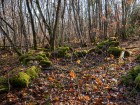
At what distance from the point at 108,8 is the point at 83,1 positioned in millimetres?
12670

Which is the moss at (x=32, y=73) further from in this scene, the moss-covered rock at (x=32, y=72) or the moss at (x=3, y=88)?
the moss at (x=3, y=88)

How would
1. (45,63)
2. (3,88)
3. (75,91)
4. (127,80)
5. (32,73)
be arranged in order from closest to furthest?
(3,88) < (75,91) < (127,80) < (32,73) < (45,63)

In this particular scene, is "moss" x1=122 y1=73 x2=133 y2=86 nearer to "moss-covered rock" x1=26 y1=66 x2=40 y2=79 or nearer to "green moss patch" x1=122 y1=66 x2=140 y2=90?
"green moss patch" x1=122 y1=66 x2=140 y2=90

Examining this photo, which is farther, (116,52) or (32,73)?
(116,52)

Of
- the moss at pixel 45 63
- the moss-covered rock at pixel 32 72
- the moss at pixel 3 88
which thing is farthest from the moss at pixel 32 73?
the moss at pixel 45 63

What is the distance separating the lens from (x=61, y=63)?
12688 mm

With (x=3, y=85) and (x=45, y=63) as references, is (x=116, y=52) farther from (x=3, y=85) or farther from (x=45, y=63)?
(x=3, y=85)

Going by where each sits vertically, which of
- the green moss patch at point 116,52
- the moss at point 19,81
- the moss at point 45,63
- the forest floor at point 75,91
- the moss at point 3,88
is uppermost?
the green moss patch at point 116,52

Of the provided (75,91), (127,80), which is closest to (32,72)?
(75,91)

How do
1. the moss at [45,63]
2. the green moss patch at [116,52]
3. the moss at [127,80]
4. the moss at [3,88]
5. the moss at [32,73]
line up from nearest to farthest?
1. the moss at [3,88]
2. the moss at [127,80]
3. the moss at [32,73]
4. the moss at [45,63]
5. the green moss patch at [116,52]

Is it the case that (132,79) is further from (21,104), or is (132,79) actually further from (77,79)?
(21,104)

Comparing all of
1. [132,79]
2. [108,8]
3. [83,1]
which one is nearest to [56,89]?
[132,79]

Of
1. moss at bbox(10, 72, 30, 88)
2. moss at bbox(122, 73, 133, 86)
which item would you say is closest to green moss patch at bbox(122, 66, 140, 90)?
moss at bbox(122, 73, 133, 86)

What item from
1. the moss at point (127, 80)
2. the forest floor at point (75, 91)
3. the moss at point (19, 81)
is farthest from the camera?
the moss at point (127, 80)
